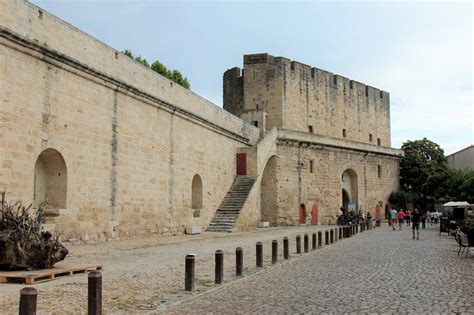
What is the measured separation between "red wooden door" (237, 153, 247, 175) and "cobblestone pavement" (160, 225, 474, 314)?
14.2 m

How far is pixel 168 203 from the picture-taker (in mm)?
18000

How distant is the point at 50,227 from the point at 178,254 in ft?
10.1

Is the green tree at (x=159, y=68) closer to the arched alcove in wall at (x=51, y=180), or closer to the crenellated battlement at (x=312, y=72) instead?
the crenellated battlement at (x=312, y=72)

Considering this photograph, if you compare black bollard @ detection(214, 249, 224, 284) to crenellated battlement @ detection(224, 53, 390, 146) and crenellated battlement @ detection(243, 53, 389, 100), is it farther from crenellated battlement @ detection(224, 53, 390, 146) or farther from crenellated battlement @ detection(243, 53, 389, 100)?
crenellated battlement @ detection(243, 53, 389, 100)

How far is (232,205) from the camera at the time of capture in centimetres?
2289

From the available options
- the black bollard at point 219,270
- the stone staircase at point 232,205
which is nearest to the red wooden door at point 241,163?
the stone staircase at point 232,205

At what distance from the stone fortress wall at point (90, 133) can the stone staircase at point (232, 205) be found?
1.00 metres

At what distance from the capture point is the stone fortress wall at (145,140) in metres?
11.3

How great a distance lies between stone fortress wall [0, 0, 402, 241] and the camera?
11344 mm

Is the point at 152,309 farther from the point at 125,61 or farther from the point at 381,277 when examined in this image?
the point at 125,61

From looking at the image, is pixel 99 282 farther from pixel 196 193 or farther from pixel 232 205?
pixel 232 205

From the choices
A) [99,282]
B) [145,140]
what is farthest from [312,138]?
[99,282]

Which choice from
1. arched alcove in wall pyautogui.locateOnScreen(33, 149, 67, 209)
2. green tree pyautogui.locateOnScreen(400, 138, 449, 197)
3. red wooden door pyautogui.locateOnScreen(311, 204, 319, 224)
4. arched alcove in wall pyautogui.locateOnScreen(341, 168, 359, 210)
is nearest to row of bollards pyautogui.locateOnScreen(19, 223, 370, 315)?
arched alcove in wall pyautogui.locateOnScreen(33, 149, 67, 209)

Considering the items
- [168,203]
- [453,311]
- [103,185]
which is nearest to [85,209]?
[103,185]
